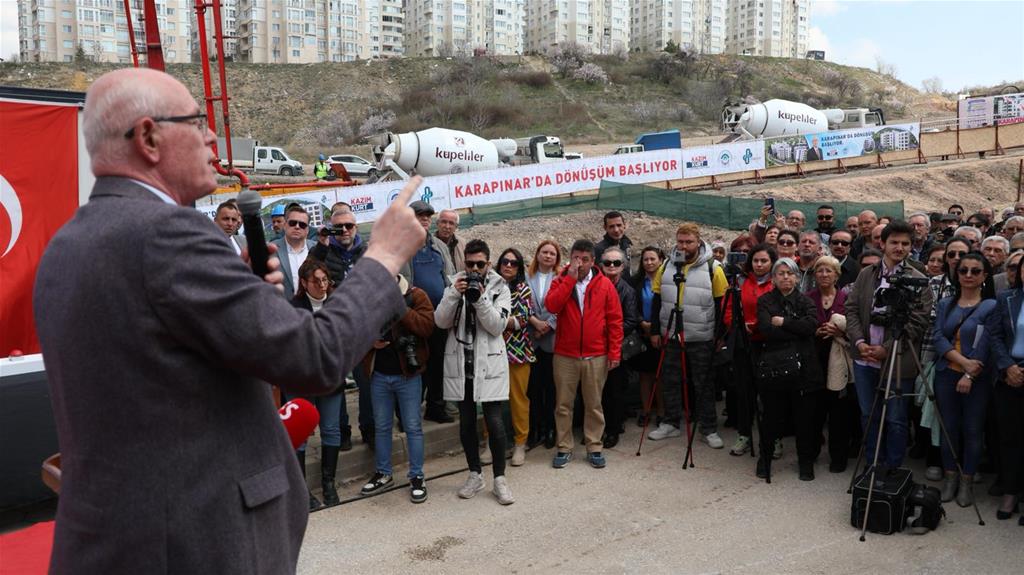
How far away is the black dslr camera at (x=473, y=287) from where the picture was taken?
6.40 m

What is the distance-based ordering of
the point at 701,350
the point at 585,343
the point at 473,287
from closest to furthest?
the point at 473,287 < the point at 585,343 < the point at 701,350

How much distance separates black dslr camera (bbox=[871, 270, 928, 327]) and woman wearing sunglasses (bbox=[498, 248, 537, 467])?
2809 mm

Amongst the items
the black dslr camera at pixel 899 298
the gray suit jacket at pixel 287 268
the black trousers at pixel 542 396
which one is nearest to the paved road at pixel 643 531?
the black trousers at pixel 542 396

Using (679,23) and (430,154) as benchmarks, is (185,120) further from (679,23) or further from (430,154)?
(679,23)

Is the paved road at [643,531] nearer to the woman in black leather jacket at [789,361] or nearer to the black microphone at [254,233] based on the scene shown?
the woman in black leather jacket at [789,361]

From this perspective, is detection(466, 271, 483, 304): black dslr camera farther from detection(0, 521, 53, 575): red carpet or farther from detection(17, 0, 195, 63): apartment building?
detection(17, 0, 195, 63): apartment building

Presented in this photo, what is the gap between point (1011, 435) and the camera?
235 inches

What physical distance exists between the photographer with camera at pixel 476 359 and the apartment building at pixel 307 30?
97381mm

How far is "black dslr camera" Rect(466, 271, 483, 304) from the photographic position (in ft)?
21.0

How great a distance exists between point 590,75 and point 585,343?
215 feet

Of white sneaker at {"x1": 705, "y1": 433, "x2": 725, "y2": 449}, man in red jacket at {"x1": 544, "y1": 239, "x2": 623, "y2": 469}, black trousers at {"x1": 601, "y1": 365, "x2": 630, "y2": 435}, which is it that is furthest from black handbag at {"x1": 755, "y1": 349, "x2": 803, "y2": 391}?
black trousers at {"x1": 601, "y1": 365, "x2": 630, "y2": 435}

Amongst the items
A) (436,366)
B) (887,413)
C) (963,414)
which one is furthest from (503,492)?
(963,414)

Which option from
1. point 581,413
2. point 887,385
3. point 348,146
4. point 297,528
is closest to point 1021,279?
point 887,385

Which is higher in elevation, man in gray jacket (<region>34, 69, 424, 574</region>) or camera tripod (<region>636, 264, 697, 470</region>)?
man in gray jacket (<region>34, 69, 424, 574</region>)
